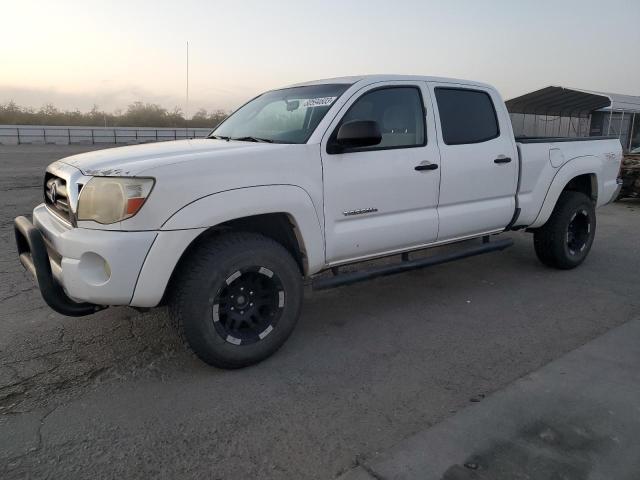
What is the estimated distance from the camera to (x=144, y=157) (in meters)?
3.28

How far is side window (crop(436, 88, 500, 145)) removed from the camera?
445cm

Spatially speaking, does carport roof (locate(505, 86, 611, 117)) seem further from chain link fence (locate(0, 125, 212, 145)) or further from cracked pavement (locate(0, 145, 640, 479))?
cracked pavement (locate(0, 145, 640, 479))

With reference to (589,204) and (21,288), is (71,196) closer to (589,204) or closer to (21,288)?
(21,288)

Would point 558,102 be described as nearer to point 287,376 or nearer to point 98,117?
point 287,376

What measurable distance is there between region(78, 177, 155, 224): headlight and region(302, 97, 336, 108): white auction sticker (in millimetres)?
1527

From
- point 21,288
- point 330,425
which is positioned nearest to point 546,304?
point 330,425

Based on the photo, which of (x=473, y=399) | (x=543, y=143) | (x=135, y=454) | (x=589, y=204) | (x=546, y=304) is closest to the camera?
(x=135, y=454)

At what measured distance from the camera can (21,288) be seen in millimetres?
4957

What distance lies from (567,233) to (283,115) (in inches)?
134

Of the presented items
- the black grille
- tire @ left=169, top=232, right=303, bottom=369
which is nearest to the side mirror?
tire @ left=169, top=232, right=303, bottom=369

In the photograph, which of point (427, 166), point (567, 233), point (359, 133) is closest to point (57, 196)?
point (359, 133)

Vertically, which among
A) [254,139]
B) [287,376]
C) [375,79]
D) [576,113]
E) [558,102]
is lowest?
[287,376]

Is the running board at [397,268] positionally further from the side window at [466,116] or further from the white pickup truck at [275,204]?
the side window at [466,116]

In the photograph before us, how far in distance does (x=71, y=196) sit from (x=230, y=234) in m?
0.96
